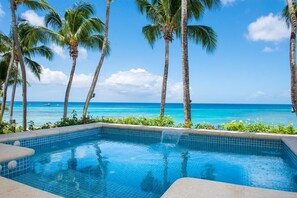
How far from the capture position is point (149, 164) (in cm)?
589

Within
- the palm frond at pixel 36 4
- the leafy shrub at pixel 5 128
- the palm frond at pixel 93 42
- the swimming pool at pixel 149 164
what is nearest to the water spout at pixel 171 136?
the swimming pool at pixel 149 164

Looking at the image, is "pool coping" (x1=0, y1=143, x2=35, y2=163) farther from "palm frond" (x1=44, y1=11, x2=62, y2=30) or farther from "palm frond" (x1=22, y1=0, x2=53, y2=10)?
"palm frond" (x1=44, y1=11, x2=62, y2=30)

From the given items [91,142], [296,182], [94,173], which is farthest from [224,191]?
[91,142]

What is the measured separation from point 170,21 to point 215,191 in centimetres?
1030

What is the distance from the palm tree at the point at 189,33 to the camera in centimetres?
981

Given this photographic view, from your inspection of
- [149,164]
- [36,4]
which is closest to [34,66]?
[36,4]

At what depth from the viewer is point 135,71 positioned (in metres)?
43.9

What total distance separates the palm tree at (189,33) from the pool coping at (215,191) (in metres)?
5.78

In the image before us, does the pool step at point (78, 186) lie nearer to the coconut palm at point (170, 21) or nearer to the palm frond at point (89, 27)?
the coconut palm at point (170, 21)

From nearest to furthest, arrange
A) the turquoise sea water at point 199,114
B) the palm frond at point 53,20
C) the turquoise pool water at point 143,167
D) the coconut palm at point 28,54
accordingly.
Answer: the turquoise pool water at point 143,167, the palm frond at point 53,20, the coconut palm at point 28,54, the turquoise sea water at point 199,114

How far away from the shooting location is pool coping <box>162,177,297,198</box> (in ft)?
10.2

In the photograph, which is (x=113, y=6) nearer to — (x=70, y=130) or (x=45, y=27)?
(x=45, y=27)

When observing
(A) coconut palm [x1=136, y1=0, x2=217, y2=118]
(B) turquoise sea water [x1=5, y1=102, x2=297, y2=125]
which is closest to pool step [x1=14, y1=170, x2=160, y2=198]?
(A) coconut palm [x1=136, y1=0, x2=217, y2=118]

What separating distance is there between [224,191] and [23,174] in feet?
13.4
